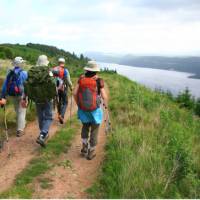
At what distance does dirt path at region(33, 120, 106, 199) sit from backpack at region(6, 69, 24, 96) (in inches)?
81.8

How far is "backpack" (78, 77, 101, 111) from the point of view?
8.09 meters

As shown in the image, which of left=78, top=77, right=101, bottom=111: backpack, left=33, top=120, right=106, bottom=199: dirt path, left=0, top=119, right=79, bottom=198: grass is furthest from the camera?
left=78, top=77, right=101, bottom=111: backpack

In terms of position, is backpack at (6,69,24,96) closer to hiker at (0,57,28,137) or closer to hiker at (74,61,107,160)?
hiker at (0,57,28,137)

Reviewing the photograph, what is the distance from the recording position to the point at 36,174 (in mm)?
7578

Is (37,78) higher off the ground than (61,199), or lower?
higher

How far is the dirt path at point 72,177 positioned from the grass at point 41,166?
0.13 metres

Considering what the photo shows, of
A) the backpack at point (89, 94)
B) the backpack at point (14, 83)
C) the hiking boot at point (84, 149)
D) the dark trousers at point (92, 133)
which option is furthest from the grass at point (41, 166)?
the backpack at point (14, 83)

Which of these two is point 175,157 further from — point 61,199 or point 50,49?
point 50,49

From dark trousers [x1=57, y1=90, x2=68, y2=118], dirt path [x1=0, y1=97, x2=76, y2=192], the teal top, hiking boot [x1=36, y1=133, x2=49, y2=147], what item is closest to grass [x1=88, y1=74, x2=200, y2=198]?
the teal top

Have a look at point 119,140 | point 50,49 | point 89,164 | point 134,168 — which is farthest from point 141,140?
point 50,49

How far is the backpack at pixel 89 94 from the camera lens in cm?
809

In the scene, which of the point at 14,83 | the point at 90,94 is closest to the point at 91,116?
the point at 90,94

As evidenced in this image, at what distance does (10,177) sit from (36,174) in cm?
50

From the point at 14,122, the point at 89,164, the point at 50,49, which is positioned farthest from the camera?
the point at 50,49
